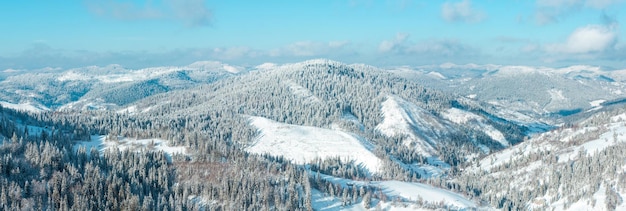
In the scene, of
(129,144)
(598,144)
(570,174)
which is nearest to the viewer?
(570,174)

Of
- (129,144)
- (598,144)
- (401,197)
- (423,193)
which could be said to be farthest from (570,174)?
(129,144)

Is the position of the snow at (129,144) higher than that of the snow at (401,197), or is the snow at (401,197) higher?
the snow at (129,144)

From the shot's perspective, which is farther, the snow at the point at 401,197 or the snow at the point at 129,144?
the snow at the point at 129,144

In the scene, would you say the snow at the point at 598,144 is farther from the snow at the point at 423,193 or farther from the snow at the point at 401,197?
the snow at the point at 401,197

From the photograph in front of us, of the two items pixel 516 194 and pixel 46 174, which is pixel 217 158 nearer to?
pixel 46 174

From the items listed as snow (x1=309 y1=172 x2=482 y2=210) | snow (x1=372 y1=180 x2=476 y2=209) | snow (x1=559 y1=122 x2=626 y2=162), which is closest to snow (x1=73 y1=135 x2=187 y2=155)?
snow (x1=309 y1=172 x2=482 y2=210)

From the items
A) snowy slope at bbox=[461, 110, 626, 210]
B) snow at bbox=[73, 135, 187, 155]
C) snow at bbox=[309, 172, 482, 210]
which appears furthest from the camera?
snow at bbox=[73, 135, 187, 155]

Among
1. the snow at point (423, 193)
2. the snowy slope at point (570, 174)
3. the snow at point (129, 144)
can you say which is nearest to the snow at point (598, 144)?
the snowy slope at point (570, 174)

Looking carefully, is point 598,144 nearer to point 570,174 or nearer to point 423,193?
point 570,174

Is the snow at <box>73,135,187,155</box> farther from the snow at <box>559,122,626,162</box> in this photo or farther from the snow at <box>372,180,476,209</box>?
the snow at <box>559,122,626,162</box>
